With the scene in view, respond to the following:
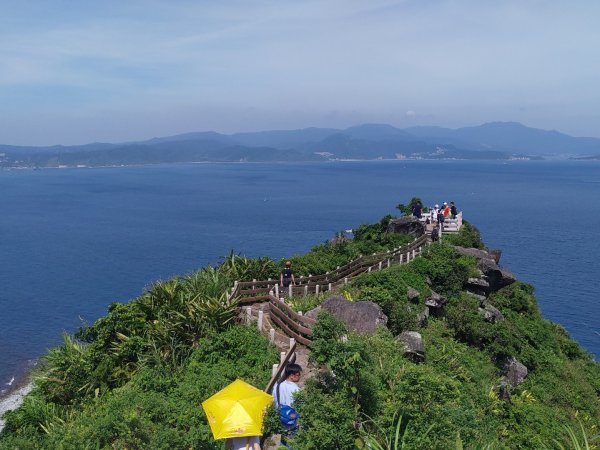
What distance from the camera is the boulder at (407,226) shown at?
36938mm

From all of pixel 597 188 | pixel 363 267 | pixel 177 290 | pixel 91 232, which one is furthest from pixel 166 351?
pixel 597 188

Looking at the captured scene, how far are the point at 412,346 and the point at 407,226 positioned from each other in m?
20.4

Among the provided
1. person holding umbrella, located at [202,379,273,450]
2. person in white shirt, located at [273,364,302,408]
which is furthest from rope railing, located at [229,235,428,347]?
person holding umbrella, located at [202,379,273,450]

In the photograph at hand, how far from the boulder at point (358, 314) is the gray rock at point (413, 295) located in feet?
13.3

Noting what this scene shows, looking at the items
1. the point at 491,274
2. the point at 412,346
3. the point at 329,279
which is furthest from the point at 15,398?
the point at 491,274

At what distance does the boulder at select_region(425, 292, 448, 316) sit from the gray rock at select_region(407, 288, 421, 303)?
962 millimetres

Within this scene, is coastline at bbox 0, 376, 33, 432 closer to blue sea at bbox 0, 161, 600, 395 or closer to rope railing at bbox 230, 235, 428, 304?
blue sea at bbox 0, 161, 600, 395

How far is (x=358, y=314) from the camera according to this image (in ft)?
61.7

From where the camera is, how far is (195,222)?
347 ft

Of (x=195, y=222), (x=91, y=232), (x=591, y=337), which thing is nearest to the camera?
(x=591, y=337)

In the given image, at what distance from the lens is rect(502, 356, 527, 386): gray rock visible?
22812 mm

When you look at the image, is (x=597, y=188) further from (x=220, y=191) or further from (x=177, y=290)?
(x=177, y=290)

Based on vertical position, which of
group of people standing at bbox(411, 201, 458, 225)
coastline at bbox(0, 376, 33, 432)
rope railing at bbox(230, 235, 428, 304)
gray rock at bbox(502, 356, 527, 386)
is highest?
group of people standing at bbox(411, 201, 458, 225)

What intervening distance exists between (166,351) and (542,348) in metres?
18.5
